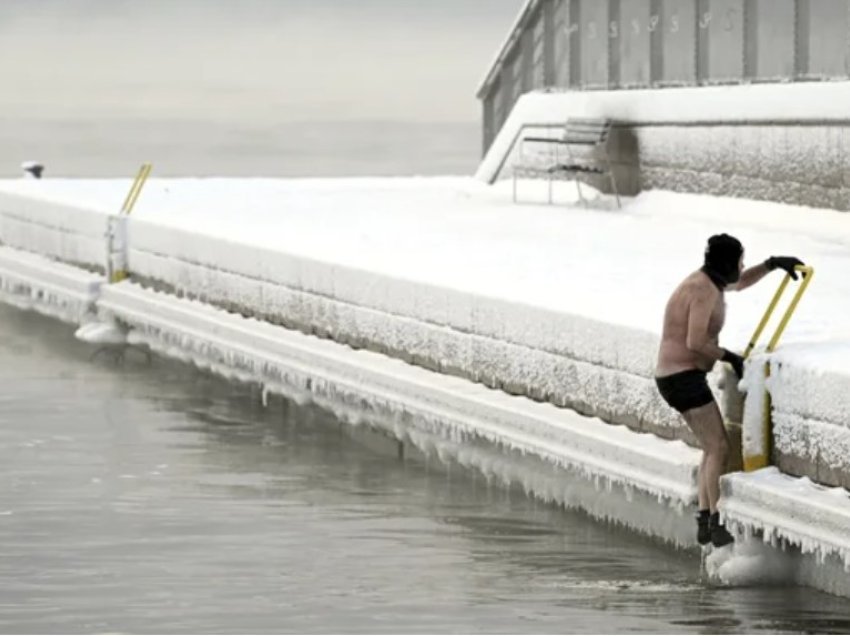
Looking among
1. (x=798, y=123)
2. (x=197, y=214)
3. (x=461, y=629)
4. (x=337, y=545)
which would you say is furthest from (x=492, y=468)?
(x=197, y=214)

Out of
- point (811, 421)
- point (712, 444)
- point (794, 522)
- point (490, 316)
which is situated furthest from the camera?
point (490, 316)

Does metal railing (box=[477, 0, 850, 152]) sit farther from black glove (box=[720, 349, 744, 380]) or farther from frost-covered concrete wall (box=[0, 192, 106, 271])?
black glove (box=[720, 349, 744, 380])

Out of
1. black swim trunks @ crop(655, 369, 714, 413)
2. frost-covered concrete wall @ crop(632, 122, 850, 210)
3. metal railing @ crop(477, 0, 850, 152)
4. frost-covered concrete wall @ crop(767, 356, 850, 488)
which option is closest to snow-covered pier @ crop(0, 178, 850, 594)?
frost-covered concrete wall @ crop(767, 356, 850, 488)

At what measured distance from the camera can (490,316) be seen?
1764 cm

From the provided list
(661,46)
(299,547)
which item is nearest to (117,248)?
(661,46)

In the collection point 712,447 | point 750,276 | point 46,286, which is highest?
point 750,276

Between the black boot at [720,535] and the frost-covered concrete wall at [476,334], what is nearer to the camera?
the frost-covered concrete wall at [476,334]

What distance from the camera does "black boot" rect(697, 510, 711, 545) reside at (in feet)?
44.5

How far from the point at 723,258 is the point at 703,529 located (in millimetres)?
1375

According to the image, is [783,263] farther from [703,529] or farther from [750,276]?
[703,529]

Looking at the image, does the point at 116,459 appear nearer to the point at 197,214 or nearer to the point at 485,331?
the point at 485,331

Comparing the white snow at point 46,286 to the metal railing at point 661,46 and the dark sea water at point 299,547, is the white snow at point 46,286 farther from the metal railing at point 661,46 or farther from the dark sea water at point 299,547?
the metal railing at point 661,46

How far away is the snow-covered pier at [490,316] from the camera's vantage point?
13508mm

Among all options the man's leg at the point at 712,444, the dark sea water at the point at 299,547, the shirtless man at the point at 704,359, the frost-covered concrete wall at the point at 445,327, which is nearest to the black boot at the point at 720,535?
the shirtless man at the point at 704,359
